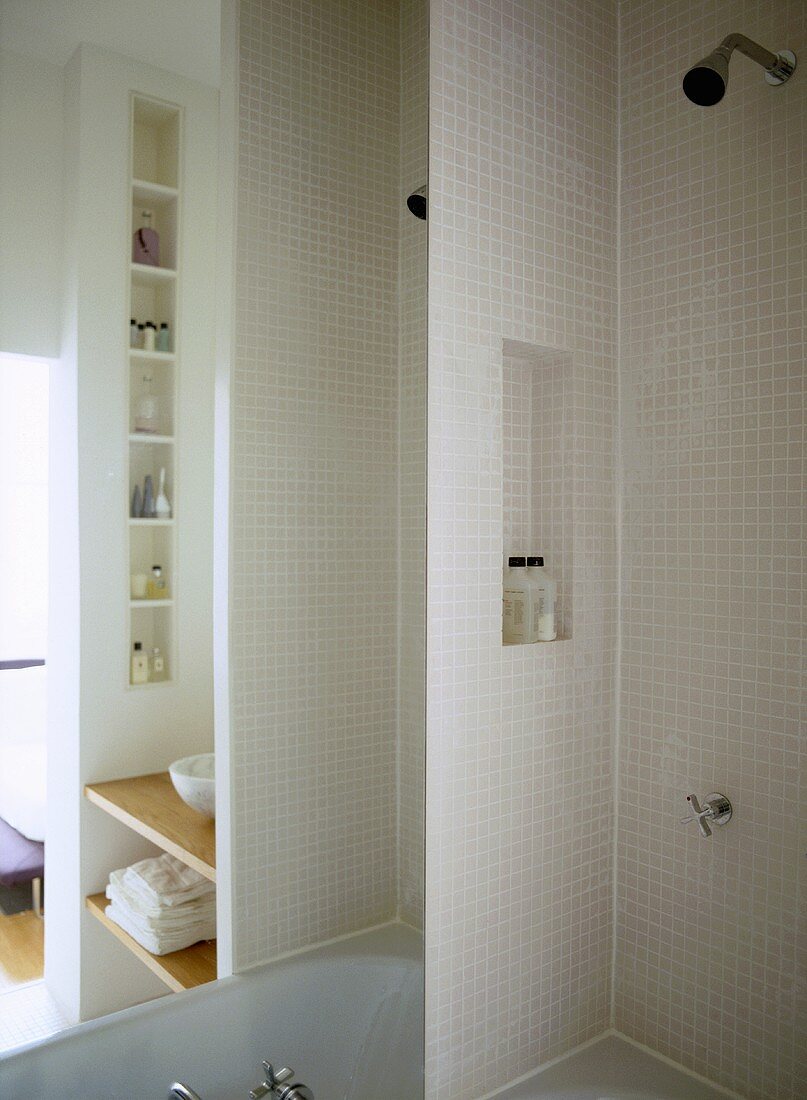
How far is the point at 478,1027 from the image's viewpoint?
155cm

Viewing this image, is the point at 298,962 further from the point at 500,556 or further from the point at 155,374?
the point at 155,374

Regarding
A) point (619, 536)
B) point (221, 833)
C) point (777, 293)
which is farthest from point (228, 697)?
point (777, 293)

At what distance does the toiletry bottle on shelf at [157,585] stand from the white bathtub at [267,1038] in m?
0.55

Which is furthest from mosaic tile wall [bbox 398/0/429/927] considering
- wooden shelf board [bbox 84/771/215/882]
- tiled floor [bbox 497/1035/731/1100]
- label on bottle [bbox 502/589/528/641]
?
tiled floor [bbox 497/1035/731/1100]

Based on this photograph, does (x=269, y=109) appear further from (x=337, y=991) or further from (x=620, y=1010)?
(x=620, y=1010)

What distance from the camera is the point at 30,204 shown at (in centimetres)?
104

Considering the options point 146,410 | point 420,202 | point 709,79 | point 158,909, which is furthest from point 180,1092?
point 709,79

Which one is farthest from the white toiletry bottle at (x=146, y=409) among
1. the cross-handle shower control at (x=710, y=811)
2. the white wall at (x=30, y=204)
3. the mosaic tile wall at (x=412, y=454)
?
the cross-handle shower control at (x=710, y=811)

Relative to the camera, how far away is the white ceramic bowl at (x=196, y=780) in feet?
3.77

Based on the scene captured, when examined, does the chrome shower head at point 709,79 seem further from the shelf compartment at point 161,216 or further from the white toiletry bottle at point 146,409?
the white toiletry bottle at point 146,409

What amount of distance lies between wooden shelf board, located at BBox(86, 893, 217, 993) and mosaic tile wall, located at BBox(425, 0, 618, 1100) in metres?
0.41

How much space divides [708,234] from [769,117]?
0.21 m

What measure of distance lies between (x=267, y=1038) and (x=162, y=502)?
78cm

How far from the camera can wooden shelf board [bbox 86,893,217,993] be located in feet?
3.77
